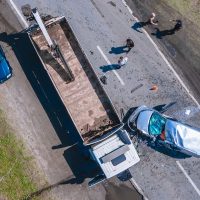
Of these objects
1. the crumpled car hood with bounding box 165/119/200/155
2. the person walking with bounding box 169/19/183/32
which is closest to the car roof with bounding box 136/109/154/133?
the crumpled car hood with bounding box 165/119/200/155

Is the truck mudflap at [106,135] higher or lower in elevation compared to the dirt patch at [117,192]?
higher

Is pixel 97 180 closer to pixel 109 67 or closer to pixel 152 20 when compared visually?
pixel 109 67

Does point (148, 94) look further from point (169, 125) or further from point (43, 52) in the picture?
point (43, 52)

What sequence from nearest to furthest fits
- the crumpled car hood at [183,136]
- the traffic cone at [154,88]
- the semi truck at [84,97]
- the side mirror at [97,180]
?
the semi truck at [84,97] < the crumpled car hood at [183,136] < the side mirror at [97,180] < the traffic cone at [154,88]

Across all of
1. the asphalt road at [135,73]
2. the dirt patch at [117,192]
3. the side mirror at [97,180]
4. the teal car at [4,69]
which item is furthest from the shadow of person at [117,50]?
the dirt patch at [117,192]

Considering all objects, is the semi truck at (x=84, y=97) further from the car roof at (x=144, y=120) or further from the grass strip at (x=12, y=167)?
the grass strip at (x=12, y=167)

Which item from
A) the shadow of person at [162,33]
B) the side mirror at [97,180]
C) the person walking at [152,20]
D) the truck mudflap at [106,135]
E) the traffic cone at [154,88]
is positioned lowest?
the side mirror at [97,180]

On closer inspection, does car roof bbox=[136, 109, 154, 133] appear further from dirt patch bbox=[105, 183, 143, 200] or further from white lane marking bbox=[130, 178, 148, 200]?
dirt patch bbox=[105, 183, 143, 200]
